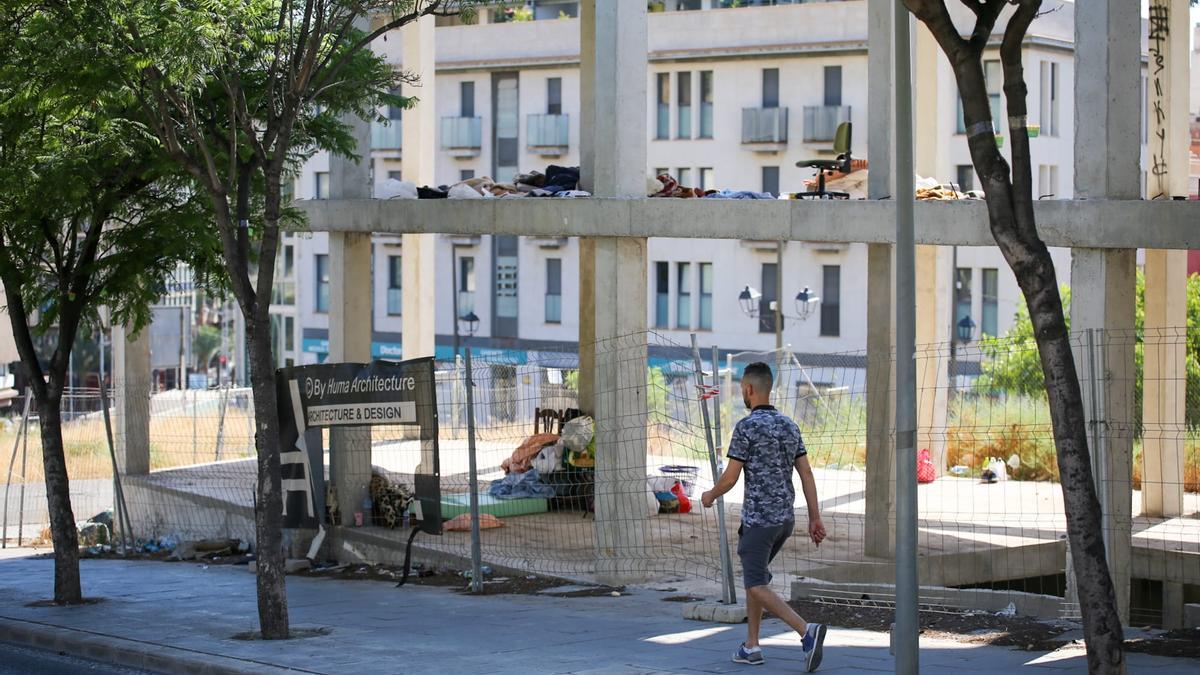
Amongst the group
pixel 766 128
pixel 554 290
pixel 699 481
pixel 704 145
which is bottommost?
pixel 699 481

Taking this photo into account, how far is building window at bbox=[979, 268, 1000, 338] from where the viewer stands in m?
50.9

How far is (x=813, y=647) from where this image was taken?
9.35 m

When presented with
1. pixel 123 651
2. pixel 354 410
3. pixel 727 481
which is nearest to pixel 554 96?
pixel 354 410

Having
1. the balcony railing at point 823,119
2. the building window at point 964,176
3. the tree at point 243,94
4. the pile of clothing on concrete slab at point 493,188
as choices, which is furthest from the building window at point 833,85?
the tree at point 243,94

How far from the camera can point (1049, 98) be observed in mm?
47969

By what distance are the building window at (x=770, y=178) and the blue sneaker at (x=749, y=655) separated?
44035 mm

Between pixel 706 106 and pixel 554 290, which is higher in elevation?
pixel 706 106

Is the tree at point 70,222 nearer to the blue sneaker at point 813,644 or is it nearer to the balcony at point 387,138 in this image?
the blue sneaker at point 813,644

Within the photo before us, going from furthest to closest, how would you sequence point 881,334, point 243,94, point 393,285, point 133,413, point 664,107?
point 393,285
point 664,107
point 133,413
point 881,334
point 243,94

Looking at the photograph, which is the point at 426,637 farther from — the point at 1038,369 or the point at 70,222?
the point at 1038,369

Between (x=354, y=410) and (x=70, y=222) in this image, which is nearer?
(x=70, y=222)

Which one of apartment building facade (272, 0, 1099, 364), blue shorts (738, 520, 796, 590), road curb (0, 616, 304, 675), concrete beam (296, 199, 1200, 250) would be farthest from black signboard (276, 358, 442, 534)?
apartment building facade (272, 0, 1099, 364)

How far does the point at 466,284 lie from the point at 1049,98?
918 inches

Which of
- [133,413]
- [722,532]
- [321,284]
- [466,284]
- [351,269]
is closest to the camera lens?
[722,532]
